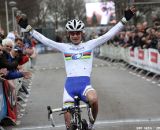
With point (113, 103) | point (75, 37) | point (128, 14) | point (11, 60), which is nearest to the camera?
point (75, 37)

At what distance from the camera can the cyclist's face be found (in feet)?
26.6

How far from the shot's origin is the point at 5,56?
11.4 metres

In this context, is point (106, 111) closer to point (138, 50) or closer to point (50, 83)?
point (50, 83)

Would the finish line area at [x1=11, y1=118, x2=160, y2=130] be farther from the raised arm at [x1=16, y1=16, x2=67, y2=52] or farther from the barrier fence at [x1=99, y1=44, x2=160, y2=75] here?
the barrier fence at [x1=99, y1=44, x2=160, y2=75]

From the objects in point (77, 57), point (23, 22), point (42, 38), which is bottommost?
point (77, 57)

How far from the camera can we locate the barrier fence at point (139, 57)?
2056 centimetres

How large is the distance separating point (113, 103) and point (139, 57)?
1025 centimetres

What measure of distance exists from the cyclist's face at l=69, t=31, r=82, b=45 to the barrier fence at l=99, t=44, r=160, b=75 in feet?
39.1

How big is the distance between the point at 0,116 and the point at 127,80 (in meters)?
10.4

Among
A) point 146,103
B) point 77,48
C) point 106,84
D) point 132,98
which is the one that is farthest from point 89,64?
point 106,84

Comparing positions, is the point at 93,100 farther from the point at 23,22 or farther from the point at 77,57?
the point at 23,22

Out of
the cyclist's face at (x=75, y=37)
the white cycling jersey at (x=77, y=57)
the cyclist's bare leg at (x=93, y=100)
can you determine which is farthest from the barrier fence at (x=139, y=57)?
the cyclist's bare leg at (x=93, y=100)

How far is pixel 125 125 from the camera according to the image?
10.7 m

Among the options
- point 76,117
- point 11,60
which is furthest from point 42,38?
point 11,60
